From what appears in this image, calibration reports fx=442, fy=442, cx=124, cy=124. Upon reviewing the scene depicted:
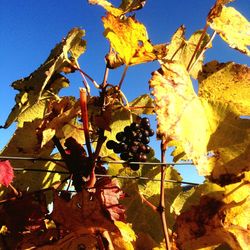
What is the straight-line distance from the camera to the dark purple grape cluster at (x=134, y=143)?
6.29 feet

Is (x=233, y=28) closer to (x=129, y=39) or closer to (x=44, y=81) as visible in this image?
(x=129, y=39)

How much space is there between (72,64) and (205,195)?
2.71 ft

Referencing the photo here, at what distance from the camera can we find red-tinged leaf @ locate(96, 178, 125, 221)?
63.2 inches

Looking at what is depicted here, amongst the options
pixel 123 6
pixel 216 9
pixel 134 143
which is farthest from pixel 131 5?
pixel 134 143

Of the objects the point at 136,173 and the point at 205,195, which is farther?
the point at 136,173

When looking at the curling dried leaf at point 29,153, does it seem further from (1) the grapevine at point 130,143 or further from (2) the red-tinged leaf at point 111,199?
(2) the red-tinged leaf at point 111,199

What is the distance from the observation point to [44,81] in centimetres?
182

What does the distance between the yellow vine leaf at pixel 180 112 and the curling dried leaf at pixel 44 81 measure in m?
0.57

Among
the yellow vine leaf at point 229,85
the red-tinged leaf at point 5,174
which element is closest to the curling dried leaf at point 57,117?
the red-tinged leaf at point 5,174

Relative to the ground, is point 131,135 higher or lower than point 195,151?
higher

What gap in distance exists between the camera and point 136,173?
251cm

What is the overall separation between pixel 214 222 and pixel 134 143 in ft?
1.53

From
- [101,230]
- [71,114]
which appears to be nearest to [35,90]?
[71,114]

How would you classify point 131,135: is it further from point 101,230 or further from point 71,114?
point 101,230
